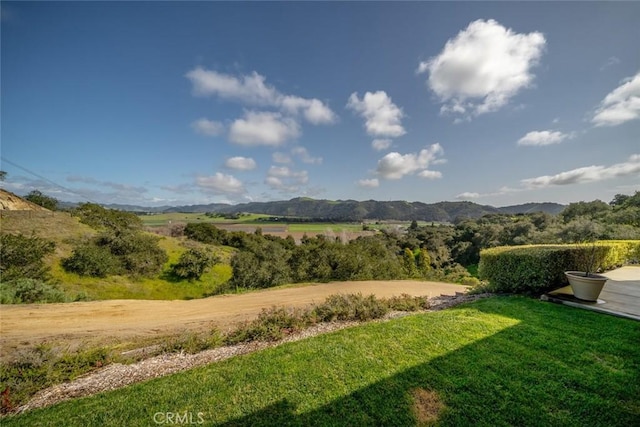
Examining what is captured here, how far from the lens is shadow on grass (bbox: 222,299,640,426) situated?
9.53 feet

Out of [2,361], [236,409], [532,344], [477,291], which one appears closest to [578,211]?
[477,291]

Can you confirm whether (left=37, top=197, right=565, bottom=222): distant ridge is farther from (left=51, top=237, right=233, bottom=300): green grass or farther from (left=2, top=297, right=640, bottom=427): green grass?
(left=2, top=297, right=640, bottom=427): green grass

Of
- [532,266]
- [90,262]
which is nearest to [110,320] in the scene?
[90,262]

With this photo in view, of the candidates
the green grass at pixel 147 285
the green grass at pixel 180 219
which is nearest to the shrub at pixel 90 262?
the green grass at pixel 147 285

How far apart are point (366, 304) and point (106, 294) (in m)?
18.5

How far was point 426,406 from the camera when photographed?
10.2ft

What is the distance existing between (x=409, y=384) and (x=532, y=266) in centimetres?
645

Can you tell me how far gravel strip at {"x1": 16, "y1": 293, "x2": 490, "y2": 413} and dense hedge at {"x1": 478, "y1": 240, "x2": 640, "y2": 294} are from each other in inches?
238

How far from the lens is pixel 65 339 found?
6.37 metres

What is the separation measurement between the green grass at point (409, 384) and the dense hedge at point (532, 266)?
237 cm

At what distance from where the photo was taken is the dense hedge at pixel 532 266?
734 cm

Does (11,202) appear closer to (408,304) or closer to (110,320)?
(110,320)

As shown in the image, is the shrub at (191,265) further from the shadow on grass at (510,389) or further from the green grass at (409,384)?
the shadow on grass at (510,389)

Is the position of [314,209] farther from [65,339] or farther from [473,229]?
[65,339]
